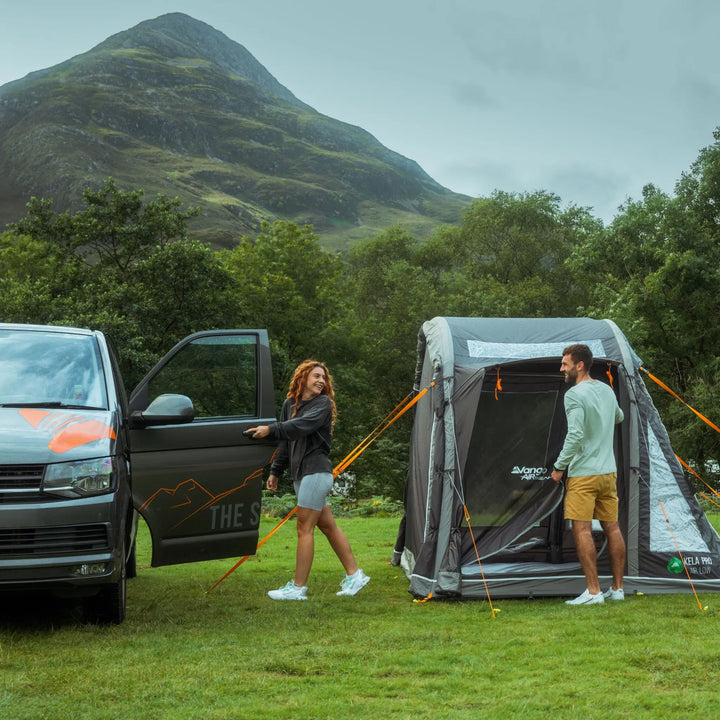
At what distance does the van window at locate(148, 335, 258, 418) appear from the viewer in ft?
22.3

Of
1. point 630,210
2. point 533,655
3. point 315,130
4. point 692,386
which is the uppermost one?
point 315,130

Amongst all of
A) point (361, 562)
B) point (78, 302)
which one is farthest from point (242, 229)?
point (361, 562)

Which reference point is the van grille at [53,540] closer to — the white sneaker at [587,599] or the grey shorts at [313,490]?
the grey shorts at [313,490]

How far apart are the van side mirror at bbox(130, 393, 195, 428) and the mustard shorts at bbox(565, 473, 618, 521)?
3.03 meters

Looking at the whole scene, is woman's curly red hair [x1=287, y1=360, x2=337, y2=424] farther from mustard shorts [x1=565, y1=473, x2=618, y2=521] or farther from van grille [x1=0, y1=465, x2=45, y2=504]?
van grille [x1=0, y1=465, x2=45, y2=504]

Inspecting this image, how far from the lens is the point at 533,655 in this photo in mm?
5320

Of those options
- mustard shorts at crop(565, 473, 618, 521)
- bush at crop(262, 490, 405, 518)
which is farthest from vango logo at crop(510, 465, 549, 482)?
bush at crop(262, 490, 405, 518)

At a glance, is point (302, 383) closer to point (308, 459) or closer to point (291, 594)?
point (308, 459)

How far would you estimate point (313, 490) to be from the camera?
277 inches

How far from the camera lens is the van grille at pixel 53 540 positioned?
525 cm

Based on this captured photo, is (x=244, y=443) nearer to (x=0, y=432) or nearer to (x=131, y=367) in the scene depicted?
(x=0, y=432)

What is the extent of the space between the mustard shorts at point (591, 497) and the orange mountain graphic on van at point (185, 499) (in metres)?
2.76

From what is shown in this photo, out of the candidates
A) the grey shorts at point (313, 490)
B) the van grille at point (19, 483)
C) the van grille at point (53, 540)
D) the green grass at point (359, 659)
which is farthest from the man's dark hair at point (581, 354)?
the van grille at point (19, 483)

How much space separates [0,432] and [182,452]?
133 cm
